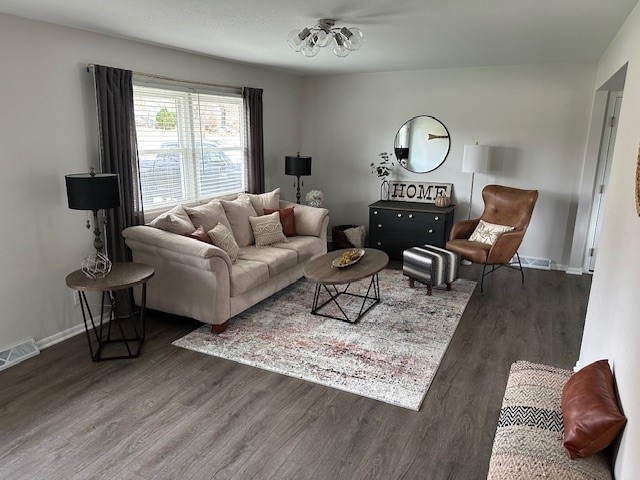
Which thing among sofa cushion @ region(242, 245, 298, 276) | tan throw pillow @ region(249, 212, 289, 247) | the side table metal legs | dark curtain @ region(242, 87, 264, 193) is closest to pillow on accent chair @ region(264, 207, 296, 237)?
tan throw pillow @ region(249, 212, 289, 247)

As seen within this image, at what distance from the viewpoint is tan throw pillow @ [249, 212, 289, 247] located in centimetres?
463

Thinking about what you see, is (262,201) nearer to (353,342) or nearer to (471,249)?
(353,342)

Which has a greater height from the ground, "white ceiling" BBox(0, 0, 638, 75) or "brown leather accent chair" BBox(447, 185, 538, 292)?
"white ceiling" BBox(0, 0, 638, 75)

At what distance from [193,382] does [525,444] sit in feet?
6.67

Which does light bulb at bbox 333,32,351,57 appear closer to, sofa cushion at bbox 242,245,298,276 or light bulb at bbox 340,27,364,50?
light bulb at bbox 340,27,364,50

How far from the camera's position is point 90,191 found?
3027mm

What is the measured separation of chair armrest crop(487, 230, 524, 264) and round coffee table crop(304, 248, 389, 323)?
1.22 metres

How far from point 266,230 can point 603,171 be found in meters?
3.73

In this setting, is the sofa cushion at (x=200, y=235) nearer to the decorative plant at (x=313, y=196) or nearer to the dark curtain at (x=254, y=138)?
the dark curtain at (x=254, y=138)

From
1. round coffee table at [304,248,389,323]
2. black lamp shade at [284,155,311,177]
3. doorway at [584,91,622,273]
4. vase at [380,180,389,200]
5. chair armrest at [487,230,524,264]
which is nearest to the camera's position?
round coffee table at [304,248,389,323]

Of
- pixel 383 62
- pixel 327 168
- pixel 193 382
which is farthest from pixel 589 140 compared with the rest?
pixel 193 382

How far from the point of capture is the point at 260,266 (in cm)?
396

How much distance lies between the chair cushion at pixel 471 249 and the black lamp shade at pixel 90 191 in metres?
3.40

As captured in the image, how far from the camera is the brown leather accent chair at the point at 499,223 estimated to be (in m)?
4.62
